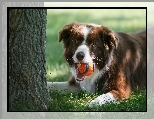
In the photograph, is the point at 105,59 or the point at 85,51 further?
the point at 105,59

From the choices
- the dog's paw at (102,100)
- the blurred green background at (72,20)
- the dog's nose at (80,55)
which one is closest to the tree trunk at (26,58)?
the blurred green background at (72,20)

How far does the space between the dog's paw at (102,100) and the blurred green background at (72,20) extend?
369mm

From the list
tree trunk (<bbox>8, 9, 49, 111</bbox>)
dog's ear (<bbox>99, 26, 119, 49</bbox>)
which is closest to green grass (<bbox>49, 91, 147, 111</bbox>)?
tree trunk (<bbox>8, 9, 49, 111</bbox>)

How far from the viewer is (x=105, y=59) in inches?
227

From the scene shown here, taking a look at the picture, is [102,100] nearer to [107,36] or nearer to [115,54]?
[115,54]

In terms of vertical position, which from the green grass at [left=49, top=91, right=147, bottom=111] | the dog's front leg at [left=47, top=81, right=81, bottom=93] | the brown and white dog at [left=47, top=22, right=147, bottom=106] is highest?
the brown and white dog at [left=47, top=22, right=147, bottom=106]

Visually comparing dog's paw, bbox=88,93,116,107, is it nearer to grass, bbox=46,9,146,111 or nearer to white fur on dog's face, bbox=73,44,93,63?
grass, bbox=46,9,146,111

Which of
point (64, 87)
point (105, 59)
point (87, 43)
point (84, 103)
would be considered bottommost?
point (84, 103)

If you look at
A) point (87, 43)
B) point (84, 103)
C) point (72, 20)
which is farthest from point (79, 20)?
point (84, 103)

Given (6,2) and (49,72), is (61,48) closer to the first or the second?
(49,72)

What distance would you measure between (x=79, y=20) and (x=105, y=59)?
41cm

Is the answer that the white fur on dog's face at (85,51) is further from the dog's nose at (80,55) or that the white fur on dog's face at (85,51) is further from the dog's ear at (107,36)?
the dog's ear at (107,36)

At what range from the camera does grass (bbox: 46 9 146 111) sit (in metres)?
5.69

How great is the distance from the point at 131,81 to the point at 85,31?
0.63 metres
